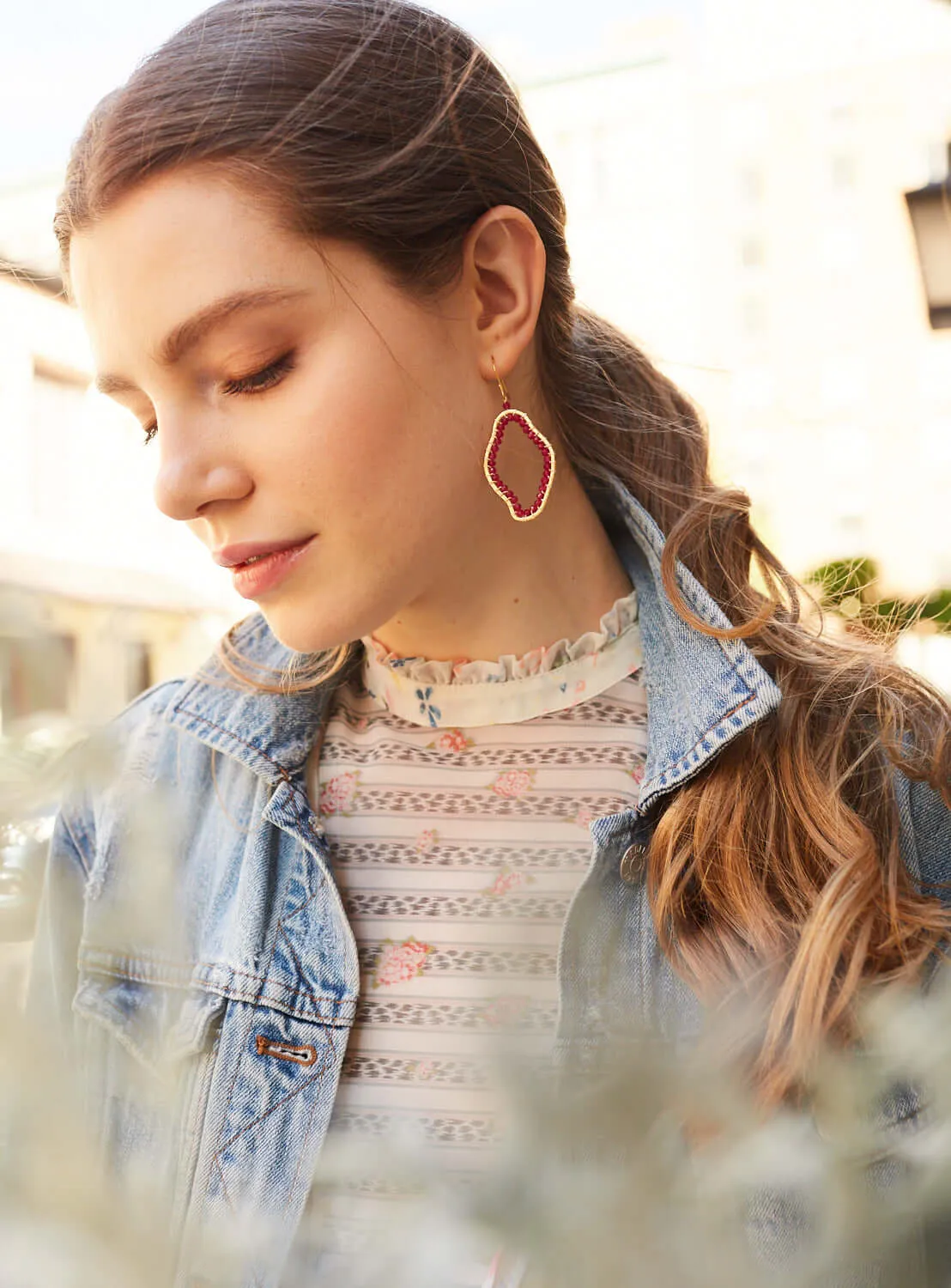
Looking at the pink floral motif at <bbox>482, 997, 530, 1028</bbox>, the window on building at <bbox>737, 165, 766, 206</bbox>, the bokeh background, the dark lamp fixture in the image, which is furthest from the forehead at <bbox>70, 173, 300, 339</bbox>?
the window on building at <bbox>737, 165, 766, 206</bbox>

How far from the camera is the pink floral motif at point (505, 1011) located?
0.26 metres

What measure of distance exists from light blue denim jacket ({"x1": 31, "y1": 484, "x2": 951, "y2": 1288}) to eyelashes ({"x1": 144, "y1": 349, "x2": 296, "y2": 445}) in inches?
11.1

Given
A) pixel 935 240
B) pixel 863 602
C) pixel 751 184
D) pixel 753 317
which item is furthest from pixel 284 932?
pixel 751 184

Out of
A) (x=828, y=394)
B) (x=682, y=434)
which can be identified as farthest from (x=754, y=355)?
(x=682, y=434)

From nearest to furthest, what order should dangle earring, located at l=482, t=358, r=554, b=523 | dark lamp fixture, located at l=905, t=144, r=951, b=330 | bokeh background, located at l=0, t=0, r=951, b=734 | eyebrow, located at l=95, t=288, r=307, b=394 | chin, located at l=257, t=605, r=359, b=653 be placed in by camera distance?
eyebrow, located at l=95, t=288, r=307, b=394 < chin, located at l=257, t=605, r=359, b=653 < dangle earring, located at l=482, t=358, r=554, b=523 < dark lamp fixture, located at l=905, t=144, r=951, b=330 < bokeh background, located at l=0, t=0, r=951, b=734

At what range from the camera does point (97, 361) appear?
1.17 meters

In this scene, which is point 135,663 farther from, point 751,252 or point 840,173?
point 840,173

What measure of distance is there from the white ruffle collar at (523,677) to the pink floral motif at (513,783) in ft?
0.20

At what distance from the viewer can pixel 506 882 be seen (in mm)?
1332

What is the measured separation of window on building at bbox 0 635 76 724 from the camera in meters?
0.26

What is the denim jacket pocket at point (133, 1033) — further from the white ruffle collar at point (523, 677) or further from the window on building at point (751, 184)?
the window on building at point (751, 184)

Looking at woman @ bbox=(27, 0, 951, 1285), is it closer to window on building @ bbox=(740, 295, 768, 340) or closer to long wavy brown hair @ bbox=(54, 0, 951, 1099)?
long wavy brown hair @ bbox=(54, 0, 951, 1099)

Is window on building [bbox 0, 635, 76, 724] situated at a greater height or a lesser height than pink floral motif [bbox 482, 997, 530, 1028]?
greater

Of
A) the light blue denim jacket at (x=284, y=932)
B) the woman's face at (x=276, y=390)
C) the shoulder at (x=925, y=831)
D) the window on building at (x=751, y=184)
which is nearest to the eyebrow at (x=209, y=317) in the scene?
the woman's face at (x=276, y=390)
